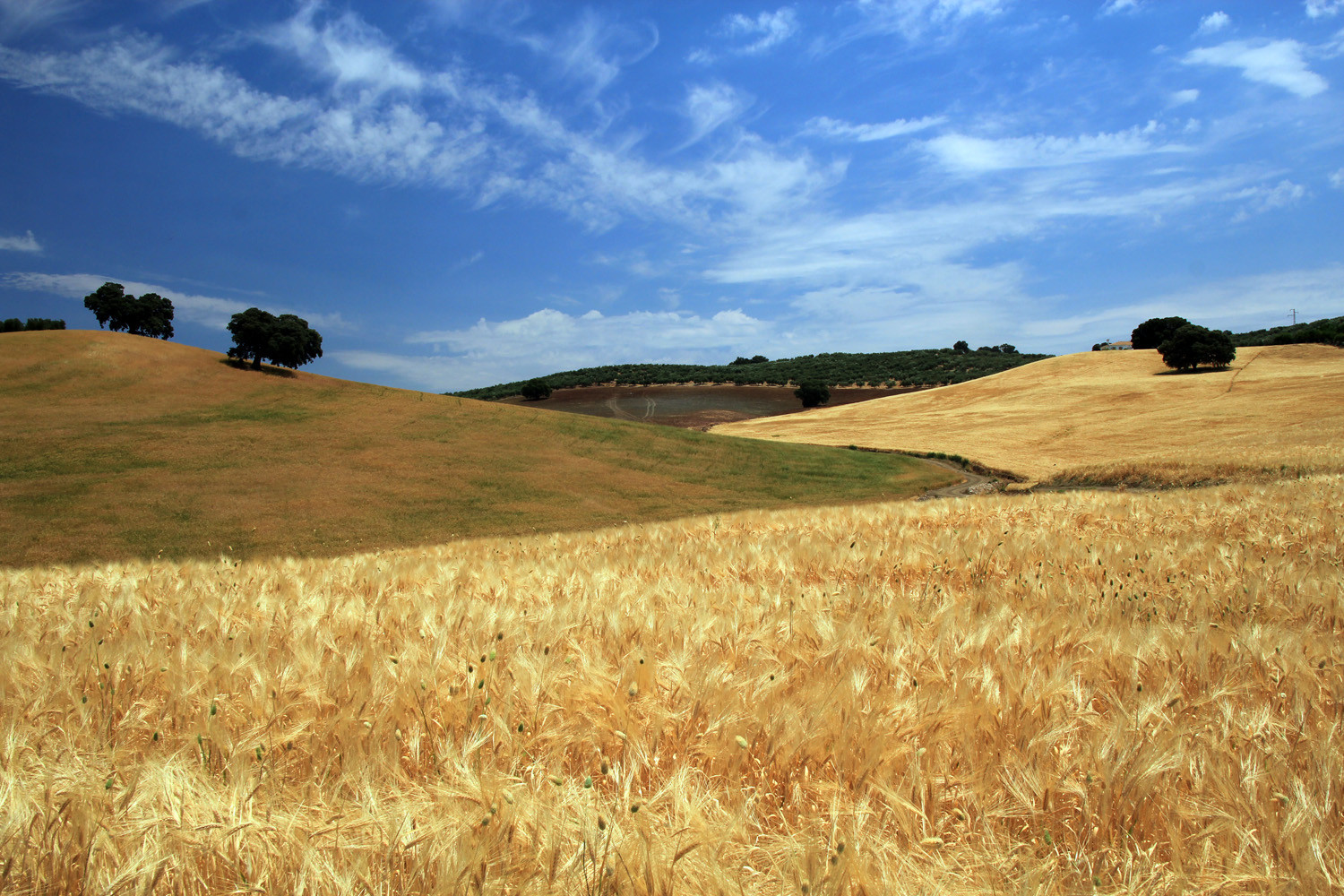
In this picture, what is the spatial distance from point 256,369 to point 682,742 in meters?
51.9

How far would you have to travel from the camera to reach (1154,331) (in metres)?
91.1

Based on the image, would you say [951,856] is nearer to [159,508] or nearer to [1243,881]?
[1243,881]

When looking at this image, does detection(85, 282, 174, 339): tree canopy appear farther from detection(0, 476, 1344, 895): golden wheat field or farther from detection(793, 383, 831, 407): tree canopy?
detection(793, 383, 831, 407): tree canopy

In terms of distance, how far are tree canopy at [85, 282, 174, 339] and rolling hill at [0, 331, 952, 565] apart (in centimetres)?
571

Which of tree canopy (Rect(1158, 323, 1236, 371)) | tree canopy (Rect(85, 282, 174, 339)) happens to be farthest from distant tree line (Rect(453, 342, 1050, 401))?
tree canopy (Rect(85, 282, 174, 339))

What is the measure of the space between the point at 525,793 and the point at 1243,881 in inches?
69.9

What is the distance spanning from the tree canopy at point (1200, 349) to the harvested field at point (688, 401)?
30319 millimetres

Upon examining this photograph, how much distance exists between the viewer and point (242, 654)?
306 cm

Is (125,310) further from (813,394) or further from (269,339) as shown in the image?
(813,394)

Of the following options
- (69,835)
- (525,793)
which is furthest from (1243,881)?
(69,835)

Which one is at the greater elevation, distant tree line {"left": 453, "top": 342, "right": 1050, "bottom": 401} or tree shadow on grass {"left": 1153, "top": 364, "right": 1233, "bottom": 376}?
distant tree line {"left": 453, "top": 342, "right": 1050, "bottom": 401}

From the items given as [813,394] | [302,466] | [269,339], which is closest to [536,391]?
[813,394]

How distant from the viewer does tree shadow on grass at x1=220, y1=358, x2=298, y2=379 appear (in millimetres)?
44406

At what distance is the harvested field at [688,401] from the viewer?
78438 mm
